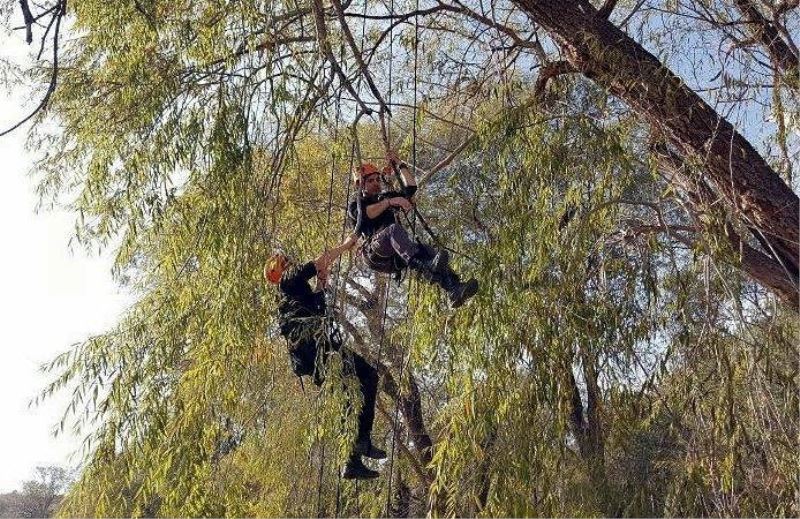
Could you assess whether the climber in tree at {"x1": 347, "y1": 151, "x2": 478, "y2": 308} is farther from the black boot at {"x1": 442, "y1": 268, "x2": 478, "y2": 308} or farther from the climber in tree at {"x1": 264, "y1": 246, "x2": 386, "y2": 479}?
the climber in tree at {"x1": 264, "y1": 246, "x2": 386, "y2": 479}

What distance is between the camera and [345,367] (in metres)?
2.84

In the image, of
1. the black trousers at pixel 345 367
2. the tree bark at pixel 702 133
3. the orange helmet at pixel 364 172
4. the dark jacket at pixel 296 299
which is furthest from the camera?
the tree bark at pixel 702 133

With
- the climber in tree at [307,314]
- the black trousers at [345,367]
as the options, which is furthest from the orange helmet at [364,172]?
the black trousers at [345,367]

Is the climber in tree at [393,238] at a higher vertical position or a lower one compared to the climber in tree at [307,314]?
higher

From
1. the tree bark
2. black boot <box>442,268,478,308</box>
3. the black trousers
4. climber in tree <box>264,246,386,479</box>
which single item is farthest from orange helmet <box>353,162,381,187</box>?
the tree bark

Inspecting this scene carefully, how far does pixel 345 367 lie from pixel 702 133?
192cm

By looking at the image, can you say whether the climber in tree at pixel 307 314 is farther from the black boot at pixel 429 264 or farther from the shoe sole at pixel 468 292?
the shoe sole at pixel 468 292

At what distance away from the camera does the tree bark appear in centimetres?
364

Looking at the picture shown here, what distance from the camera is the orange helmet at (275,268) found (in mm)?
3111

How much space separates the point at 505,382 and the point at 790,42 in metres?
2.55

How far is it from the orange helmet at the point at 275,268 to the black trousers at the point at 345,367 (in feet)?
0.84

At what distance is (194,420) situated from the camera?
2971mm

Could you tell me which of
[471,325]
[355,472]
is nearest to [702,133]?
[471,325]

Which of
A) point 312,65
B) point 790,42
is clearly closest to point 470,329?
point 312,65
